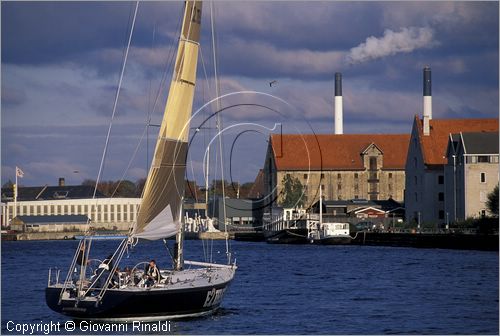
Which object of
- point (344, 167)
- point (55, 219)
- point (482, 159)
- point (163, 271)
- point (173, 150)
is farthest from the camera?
point (55, 219)

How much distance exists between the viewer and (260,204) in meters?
168

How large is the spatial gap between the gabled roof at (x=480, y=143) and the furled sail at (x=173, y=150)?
70894 millimetres

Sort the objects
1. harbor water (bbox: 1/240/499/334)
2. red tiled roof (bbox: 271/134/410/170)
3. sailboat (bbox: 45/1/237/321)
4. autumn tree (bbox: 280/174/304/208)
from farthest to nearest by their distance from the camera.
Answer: red tiled roof (bbox: 271/134/410/170) → autumn tree (bbox: 280/174/304/208) → harbor water (bbox: 1/240/499/334) → sailboat (bbox: 45/1/237/321)

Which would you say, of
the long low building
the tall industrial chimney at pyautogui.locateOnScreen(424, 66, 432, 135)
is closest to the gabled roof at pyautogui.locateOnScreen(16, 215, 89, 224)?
the long low building

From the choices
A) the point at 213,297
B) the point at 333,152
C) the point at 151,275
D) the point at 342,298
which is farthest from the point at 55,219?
the point at 151,275

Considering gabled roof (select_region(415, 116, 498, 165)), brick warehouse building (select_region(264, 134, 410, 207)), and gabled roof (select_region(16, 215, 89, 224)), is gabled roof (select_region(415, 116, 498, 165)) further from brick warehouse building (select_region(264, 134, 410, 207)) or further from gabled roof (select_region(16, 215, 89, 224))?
gabled roof (select_region(16, 215, 89, 224))

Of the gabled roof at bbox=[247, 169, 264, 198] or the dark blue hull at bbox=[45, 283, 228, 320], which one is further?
the gabled roof at bbox=[247, 169, 264, 198]

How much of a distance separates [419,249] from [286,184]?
63.5 m

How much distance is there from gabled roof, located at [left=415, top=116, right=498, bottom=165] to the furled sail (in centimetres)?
8591

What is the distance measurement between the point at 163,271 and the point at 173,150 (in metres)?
3.96

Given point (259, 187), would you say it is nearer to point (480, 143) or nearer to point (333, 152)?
point (333, 152)

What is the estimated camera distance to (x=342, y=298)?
4572 cm

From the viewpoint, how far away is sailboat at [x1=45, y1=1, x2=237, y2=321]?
33.2 meters

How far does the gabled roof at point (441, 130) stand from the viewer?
405 ft
